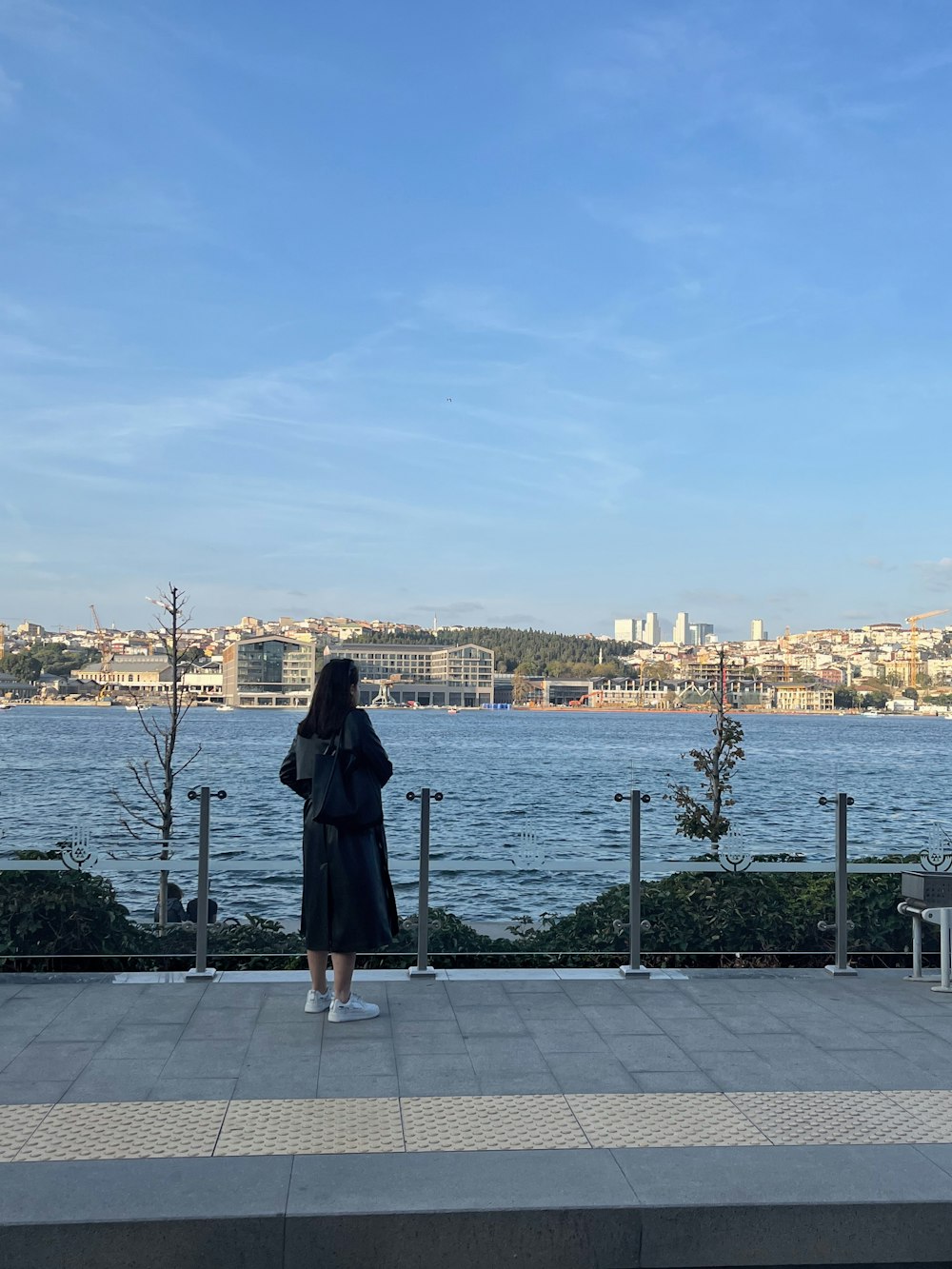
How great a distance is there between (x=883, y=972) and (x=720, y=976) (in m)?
1.07

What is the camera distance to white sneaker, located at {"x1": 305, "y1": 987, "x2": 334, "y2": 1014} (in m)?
6.08

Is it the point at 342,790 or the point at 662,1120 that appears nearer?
the point at 662,1120

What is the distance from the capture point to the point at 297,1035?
5695 mm

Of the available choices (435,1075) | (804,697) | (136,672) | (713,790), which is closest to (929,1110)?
(435,1075)

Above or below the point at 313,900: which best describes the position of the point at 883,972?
below

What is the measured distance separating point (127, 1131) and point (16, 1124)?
422 mm

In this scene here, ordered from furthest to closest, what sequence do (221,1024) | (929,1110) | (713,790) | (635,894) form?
(713,790) < (635,894) < (221,1024) < (929,1110)

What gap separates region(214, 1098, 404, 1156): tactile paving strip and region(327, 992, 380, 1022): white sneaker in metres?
1.20

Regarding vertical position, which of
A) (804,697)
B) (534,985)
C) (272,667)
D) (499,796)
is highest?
(272,667)

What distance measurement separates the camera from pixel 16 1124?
14.3ft

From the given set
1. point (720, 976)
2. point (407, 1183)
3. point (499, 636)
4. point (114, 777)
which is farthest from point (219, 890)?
point (499, 636)

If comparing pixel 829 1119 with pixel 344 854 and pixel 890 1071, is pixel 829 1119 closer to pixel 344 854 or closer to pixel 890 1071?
pixel 890 1071

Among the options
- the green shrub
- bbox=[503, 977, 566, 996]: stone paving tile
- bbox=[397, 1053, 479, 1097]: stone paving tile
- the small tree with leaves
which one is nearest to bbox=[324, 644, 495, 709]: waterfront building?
the small tree with leaves

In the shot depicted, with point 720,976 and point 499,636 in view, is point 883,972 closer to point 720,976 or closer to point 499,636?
point 720,976
